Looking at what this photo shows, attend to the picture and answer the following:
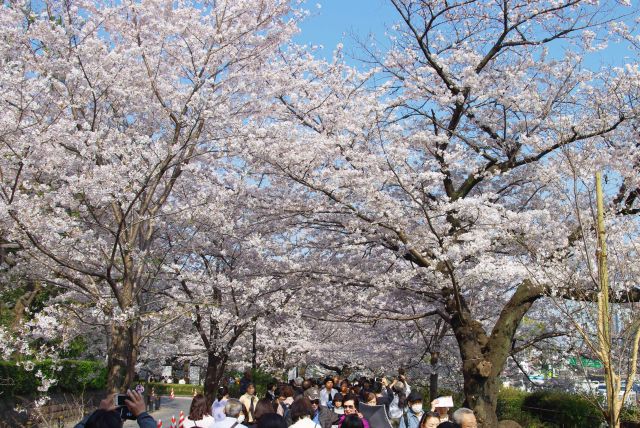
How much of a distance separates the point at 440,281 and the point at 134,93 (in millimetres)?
5927

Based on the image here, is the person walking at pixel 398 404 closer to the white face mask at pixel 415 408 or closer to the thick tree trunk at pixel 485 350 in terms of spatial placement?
the thick tree trunk at pixel 485 350

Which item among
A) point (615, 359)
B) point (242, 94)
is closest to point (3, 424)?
point (242, 94)

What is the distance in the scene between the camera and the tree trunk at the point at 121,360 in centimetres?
984

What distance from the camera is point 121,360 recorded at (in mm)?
9945

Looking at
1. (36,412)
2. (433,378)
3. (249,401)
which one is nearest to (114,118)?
(249,401)

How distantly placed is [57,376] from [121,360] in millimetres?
6950

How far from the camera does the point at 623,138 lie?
11445 millimetres

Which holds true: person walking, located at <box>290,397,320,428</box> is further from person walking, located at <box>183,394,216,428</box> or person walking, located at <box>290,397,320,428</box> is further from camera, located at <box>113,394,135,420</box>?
camera, located at <box>113,394,135,420</box>

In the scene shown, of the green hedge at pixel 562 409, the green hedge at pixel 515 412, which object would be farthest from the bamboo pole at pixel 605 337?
the green hedge at pixel 515 412

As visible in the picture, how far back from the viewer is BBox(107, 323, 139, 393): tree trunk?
984 cm

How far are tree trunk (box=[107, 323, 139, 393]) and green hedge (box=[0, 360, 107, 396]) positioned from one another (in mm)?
3087

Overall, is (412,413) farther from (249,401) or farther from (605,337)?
(249,401)

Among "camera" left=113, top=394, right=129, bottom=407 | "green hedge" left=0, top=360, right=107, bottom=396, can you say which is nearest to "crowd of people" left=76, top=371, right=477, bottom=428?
"camera" left=113, top=394, right=129, bottom=407

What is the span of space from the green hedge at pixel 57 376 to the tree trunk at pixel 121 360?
10.1 feet
